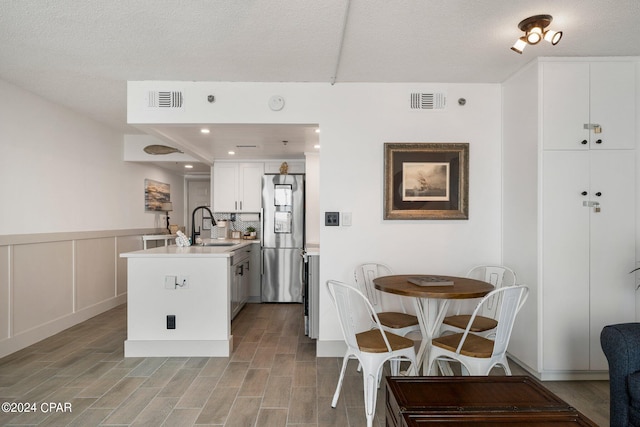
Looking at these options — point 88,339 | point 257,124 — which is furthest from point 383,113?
point 88,339

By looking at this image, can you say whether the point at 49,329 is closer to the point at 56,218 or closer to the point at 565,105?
the point at 56,218

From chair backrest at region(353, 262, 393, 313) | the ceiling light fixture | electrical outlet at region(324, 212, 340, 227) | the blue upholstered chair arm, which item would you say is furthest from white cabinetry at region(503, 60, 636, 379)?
electrical outlet at region(324, 212, 340, 227)

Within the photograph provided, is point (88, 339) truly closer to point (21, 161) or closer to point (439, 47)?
point (21, 161)

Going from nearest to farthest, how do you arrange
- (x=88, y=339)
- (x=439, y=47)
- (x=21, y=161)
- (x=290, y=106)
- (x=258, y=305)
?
(x=439, y=47)
(x=290, y=106)
(x=21, y=161)
(x=88, y=339)
(x=258, y=305)

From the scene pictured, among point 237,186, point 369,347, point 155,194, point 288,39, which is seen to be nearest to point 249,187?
point 237,186

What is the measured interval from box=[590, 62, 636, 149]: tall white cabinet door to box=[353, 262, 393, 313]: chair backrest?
192 cm

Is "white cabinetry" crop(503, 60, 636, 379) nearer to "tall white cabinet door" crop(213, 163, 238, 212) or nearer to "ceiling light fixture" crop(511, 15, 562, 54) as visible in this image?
"ceiling light fixture" crop(511, 15, 562, 54)

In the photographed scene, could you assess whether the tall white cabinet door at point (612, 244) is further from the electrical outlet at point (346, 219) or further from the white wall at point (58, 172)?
the white wall at point (58, 172)

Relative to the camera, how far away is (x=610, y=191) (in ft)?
8.86

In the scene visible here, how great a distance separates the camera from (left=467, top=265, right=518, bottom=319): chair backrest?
3002 millimetres

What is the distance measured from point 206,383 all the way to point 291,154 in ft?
11.3

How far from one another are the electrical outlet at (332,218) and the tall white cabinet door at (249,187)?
2684 millimetres

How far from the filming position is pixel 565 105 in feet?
8.90

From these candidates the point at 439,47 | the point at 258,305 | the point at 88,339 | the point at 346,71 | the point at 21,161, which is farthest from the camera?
the point at 258,305
